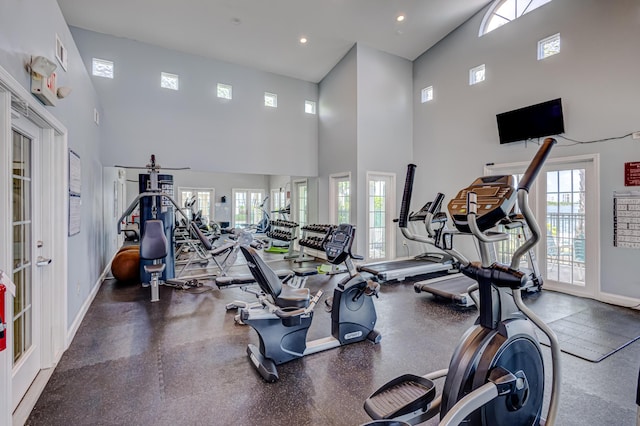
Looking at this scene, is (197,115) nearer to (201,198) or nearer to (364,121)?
(364,121)

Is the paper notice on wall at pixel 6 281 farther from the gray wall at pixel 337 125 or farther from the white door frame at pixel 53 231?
the gray wall at pixel 337 125

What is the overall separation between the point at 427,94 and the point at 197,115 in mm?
5178

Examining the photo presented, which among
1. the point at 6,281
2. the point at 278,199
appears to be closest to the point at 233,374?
the point at 6,281

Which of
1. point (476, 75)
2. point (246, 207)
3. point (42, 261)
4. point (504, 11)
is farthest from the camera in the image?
point (246, 207)

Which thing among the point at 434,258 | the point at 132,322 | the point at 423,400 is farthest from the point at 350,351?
the point at 434,258

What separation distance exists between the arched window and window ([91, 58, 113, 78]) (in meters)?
7.15

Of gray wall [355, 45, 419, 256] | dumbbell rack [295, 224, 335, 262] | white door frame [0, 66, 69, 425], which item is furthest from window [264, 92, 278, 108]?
white door frame [0, 66, 69, 425]

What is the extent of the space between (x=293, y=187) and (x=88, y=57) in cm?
534

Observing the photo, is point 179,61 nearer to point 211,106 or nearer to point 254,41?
point 211,106

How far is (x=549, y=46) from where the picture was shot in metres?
5.02

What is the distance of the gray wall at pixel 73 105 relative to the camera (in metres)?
1.90

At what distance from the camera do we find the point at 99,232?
5.05 meters

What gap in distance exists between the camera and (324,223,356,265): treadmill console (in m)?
2.94

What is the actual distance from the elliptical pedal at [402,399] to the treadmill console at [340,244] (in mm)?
1263
